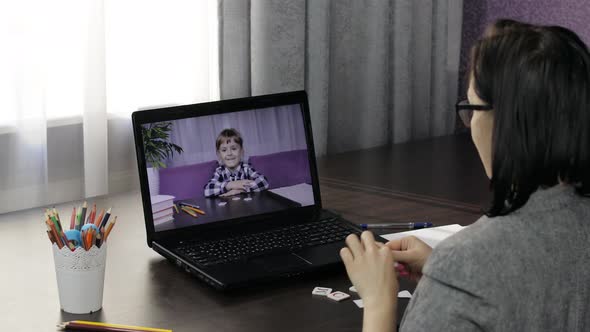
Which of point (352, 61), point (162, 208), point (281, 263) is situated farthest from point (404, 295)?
point (352, 61)

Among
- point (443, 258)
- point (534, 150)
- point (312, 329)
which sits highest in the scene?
point (534, 150)

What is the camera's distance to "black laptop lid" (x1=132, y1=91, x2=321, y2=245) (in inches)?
58.2

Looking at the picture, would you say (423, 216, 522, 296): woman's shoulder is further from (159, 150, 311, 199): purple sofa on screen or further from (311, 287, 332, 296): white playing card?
(159, 150, 311, 199): purple sofa on screen

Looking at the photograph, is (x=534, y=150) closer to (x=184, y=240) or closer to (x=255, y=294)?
(x=255, y=294)

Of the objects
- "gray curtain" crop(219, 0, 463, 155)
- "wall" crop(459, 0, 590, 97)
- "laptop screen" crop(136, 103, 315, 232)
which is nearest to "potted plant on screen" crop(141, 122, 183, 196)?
"laptop screen" crop(136, 103, 315, 232)

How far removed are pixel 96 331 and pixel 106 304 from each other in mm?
102

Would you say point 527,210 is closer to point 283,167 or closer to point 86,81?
point 283,167

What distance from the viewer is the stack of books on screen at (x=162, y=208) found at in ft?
4.83

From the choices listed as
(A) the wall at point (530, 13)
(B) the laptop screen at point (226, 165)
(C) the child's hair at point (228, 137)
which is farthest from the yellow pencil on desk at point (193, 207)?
(A) the wall at point (530, 13)

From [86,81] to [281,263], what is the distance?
1.01 m

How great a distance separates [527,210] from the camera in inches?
35.4

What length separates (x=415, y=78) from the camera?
2990 mm

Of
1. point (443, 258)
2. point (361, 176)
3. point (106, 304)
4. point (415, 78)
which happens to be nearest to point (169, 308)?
point (106, 304)

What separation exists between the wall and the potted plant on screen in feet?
5.08
